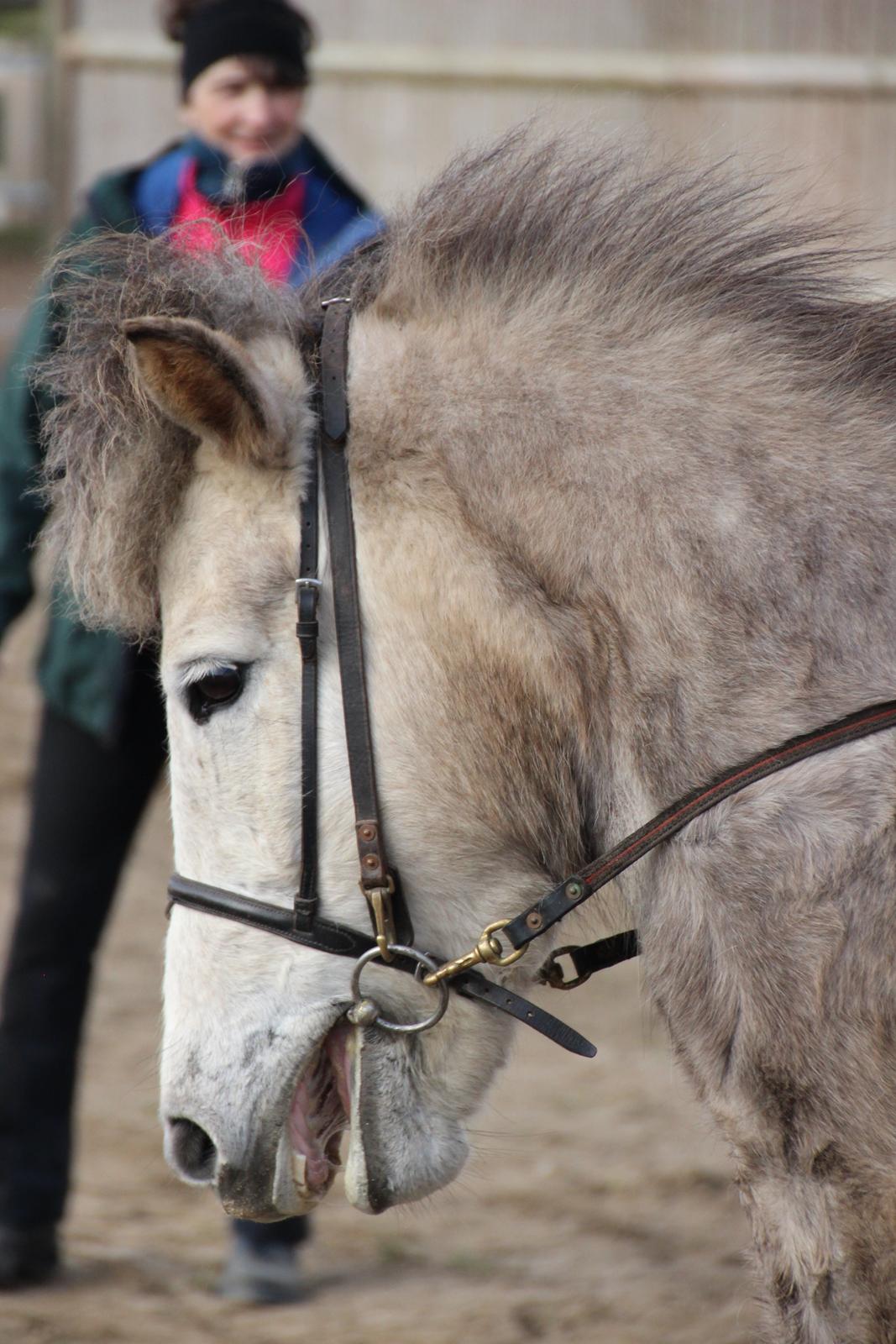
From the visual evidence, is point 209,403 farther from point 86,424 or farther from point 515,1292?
point 515,1292

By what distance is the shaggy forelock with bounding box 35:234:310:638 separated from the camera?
1.87 m

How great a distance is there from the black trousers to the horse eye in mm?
1205

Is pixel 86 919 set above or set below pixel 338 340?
below

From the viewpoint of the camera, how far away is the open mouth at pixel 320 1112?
1898 millimetres

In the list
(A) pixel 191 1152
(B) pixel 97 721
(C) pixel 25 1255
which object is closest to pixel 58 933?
(B) pixel 97 721

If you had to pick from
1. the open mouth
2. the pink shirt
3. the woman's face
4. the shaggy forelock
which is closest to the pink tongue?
the open mouth

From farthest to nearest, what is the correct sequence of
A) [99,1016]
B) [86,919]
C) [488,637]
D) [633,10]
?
[633,10] → [99,1016] → [86,919] → [488,637]

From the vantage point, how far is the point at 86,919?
10.4ft

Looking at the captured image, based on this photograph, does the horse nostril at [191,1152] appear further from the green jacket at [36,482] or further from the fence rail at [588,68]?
the fence rail at [588,68]

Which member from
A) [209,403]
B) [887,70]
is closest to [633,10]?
[887,70]

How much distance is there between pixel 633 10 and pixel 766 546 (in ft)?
20.9

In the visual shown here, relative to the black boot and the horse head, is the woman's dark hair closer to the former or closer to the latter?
the horse head

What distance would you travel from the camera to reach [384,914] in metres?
1.79

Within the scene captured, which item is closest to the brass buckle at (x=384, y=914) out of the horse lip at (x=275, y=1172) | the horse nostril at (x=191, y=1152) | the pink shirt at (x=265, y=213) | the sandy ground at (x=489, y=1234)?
the horse lip at (x=275, y=1172)
